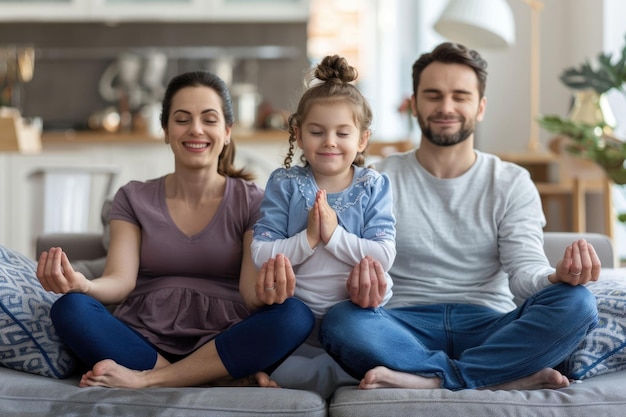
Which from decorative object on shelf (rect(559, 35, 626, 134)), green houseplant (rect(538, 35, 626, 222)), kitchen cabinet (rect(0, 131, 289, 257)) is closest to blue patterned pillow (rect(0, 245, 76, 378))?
green houseplant (rect(538, 35, 626, 222))

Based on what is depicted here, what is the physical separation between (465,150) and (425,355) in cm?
63

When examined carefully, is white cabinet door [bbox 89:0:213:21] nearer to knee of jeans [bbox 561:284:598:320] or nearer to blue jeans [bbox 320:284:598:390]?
blue jeans [bbox 320:284:598:390]

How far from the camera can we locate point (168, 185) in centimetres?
239

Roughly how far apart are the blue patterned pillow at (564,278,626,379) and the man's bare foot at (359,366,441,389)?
32cm

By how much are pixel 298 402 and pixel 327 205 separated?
1.41ft

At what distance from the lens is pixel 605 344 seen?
2.06 m

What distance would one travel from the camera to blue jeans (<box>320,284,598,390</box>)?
1.97 metres

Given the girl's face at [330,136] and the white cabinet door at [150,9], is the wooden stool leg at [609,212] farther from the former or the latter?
the white cabinet door at [150,9]

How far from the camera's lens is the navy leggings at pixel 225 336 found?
198 cm

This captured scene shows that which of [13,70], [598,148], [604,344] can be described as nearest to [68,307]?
[604,344]

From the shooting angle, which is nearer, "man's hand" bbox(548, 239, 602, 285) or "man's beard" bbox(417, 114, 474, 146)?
"man's hand" bbox(548, 239, 602, 285)

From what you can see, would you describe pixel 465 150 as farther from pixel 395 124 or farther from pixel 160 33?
pixel 395 124

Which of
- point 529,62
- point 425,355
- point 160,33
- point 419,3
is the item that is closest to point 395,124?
point 419,3

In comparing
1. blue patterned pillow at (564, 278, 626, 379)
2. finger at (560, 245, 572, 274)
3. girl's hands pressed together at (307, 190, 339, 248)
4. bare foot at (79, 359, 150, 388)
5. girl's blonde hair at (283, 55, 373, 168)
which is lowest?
bare foot at (79, 359, 150, 388)
